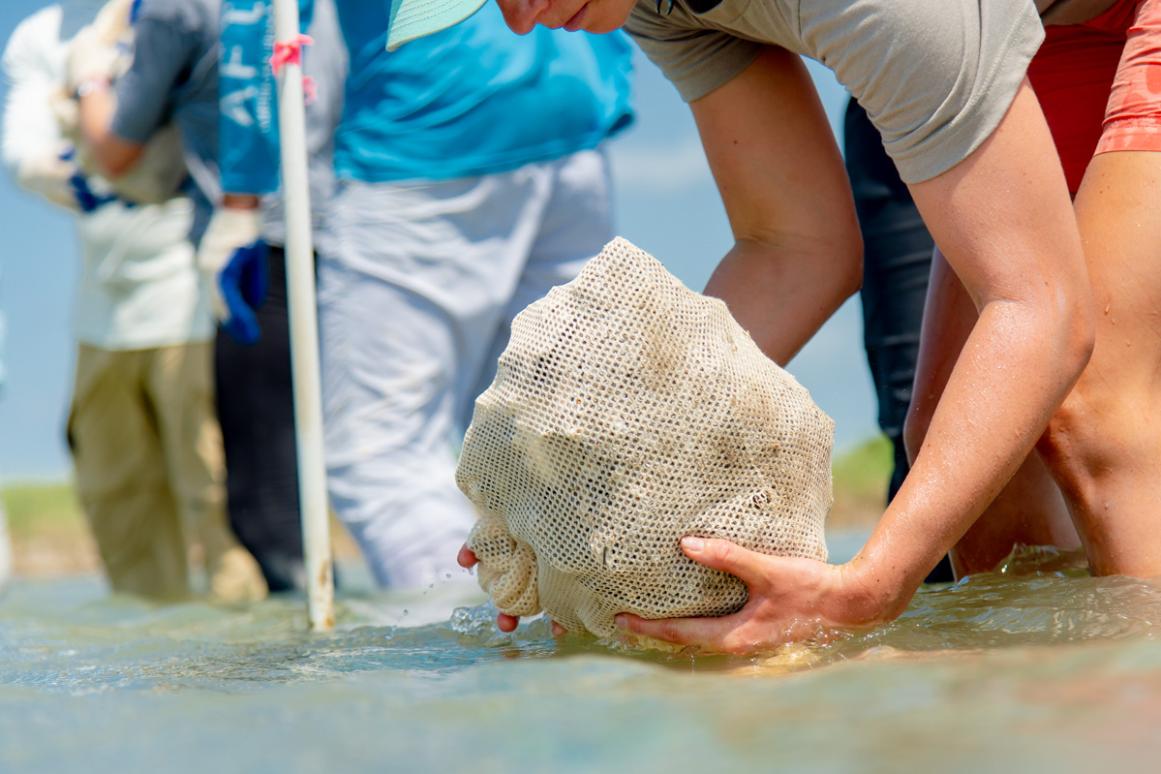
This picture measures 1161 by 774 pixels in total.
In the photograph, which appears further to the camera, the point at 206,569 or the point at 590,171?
the point at 206,569

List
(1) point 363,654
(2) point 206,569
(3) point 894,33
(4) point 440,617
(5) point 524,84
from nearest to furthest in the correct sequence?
(3) point 894,33 < (1) point 363,654 < (4) point 440,617 < (5) point 524,84 < (2) point 206,569

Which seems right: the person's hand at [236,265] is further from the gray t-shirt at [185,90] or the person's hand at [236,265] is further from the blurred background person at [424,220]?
the blurred background person at [424,220]

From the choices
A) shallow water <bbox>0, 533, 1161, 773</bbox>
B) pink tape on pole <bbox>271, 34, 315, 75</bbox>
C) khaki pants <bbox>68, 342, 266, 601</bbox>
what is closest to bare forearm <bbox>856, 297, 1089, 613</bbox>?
shallow water <bbox>0, 533, 1161, 773</bbox>

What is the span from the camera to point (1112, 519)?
216 cm

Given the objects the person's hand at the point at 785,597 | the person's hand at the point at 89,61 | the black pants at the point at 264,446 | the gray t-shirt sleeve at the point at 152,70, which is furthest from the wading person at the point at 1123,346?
the person's hand at the point at 89,61

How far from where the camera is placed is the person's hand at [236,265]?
3.81 meters

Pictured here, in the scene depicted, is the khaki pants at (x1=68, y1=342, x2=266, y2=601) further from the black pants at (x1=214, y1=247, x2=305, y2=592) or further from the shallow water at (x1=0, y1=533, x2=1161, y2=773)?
the shallow water at (x1=0, y1=533, x2=1161, y2=773)

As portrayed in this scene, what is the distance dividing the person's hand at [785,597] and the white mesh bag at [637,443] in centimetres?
5

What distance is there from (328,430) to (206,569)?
1.54 m

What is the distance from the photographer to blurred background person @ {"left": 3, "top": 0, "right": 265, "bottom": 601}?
15.8 feet

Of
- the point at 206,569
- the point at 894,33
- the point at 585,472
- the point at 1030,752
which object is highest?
the point at 894,33

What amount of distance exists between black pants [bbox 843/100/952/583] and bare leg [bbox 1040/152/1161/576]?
85cm

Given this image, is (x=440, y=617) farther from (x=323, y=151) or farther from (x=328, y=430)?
(x=323, y=151)

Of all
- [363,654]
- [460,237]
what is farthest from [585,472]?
[460,237]
